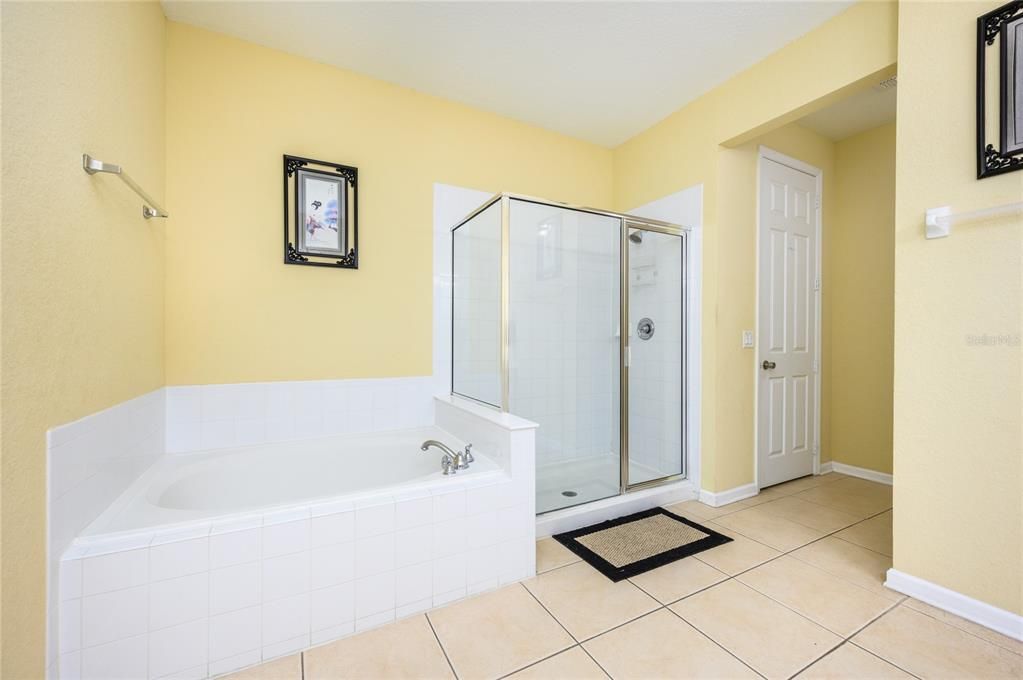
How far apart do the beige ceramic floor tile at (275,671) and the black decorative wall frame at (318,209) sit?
5.91ft

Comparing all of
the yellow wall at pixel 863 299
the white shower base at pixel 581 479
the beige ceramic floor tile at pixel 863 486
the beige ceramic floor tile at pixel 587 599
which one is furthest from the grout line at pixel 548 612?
the yellow wall at pixel 863 299

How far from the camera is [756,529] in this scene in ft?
7.49

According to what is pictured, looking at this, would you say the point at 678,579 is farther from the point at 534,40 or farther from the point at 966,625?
the point at 534,40

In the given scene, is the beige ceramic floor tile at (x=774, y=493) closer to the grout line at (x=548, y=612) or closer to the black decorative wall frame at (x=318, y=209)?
the grout line at (x=548, y=612)

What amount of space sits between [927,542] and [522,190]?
Result: 285cm

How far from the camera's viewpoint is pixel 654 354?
109 inches

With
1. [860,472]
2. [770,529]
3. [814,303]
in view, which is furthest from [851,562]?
[814,303]

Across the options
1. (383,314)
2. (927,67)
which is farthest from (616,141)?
(383,314)

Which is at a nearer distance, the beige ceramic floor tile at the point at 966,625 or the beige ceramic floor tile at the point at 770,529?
the beige ceramic floor tile at the point at 966,625

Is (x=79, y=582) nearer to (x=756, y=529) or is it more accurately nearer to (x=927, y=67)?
(x=756, y=529)

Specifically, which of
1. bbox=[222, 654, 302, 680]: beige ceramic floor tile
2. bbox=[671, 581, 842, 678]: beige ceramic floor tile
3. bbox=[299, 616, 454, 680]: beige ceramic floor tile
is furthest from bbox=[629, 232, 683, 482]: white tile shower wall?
bbox=[222, 654, 302, 680]: beige ceramic floor tile

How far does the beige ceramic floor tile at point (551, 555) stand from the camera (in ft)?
6.27

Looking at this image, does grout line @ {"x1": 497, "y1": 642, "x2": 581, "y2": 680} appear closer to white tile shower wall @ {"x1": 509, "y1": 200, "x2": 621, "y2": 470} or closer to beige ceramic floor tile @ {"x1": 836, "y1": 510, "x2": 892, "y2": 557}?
white tile shower wall @ {"x1": 509, "y1": 200, "x2": 621, "y2": 470}

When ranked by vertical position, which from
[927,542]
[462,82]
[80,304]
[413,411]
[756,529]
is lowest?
[756,529]
